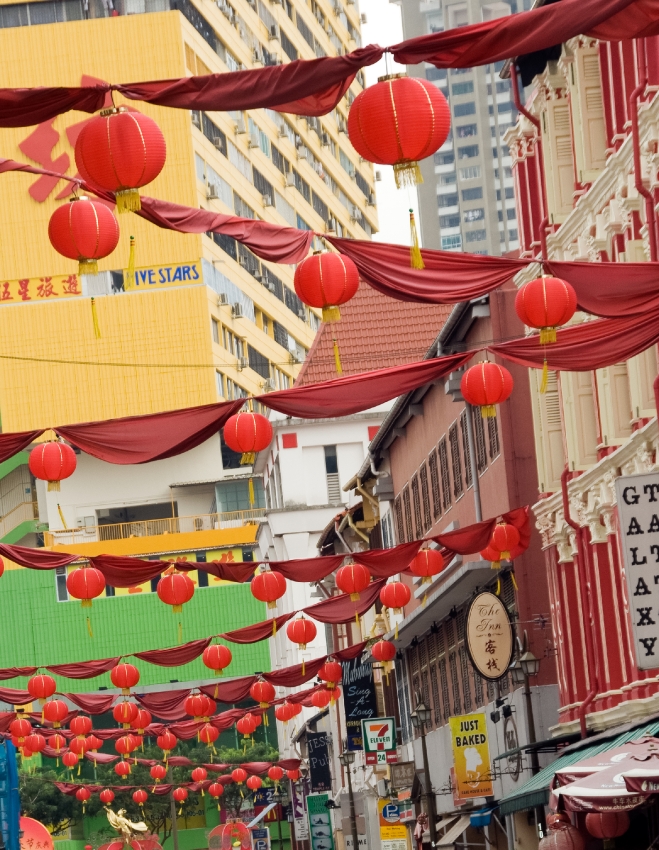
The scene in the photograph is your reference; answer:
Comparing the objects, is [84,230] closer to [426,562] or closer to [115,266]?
[426,562]

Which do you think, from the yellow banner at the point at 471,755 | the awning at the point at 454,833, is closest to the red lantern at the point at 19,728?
the awning at the point at 454,833

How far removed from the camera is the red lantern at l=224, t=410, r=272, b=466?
18.7 meters

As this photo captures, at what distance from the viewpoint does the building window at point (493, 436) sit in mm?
29422

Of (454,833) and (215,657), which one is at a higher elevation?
(215,657)

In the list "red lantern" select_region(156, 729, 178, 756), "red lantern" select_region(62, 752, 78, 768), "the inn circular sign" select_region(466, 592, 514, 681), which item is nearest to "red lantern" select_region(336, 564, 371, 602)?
"the inn circular sign" select_region(466, 592, 514, 681)

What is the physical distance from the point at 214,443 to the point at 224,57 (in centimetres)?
2270

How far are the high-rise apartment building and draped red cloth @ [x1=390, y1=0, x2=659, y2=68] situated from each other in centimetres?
16721

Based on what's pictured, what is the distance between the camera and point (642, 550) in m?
15.6

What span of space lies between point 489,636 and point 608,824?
20.0 ft

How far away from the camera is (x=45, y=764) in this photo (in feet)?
266

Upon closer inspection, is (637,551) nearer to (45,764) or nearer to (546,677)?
(546,677)

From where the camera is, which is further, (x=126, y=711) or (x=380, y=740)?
(x=380, y=740)

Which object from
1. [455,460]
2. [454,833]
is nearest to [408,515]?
[455,460]

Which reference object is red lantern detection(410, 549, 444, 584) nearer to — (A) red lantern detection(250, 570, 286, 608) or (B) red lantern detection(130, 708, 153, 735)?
(A) red lantern detection(250, 570, 286, 608)
